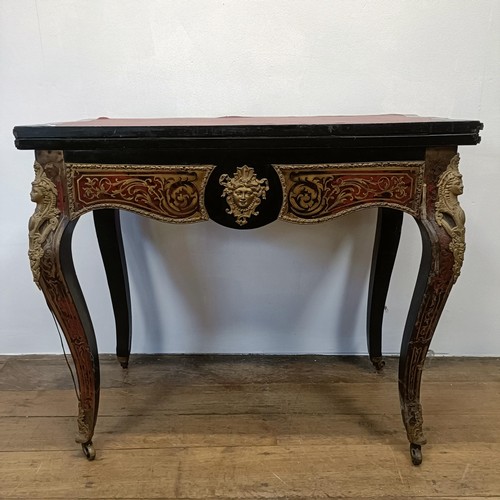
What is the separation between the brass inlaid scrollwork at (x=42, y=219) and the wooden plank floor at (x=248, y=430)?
467 mm

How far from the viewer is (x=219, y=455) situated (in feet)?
3.59

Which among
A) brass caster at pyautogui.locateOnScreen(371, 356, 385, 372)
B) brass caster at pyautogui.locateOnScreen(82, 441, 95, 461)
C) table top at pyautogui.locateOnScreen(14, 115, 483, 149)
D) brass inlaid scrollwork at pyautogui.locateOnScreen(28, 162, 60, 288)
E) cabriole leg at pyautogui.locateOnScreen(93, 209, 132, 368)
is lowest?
brass caster at pyautogui.locateOnScreen(371, 356, 385, 372)

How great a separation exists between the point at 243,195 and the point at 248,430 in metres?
0.58

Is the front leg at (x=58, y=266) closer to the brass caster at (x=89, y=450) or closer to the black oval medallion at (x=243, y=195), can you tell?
the brass caster at (x=89, y=450)

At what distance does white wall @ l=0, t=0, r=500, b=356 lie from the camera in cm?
128

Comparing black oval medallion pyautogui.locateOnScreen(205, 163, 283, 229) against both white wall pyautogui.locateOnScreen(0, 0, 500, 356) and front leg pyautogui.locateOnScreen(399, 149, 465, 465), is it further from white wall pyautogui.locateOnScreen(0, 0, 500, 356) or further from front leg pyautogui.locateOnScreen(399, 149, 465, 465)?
white wall pyautogui.locateOnScreen(0, 0, 500, 356)

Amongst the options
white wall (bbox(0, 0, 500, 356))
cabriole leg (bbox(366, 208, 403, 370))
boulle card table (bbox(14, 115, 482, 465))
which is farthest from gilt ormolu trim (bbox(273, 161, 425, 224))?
white wall (bbox(0, 0, 500, 356))

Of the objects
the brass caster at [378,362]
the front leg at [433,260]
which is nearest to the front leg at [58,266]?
the front leg at [433,260]

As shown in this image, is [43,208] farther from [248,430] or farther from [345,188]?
[248,430]

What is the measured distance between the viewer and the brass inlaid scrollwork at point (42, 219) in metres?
0.93

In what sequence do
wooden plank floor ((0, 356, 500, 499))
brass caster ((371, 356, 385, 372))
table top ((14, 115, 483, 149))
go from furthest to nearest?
1. brass caster ((371, 356, 385, 372))
2. wooden plank floor ((0, 356, 500, 499))
3. table top ((14, 115, 483, 149))

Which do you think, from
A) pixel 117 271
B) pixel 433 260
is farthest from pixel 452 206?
pixel 117 271

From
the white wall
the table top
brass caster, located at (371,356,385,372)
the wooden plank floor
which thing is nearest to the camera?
the table top

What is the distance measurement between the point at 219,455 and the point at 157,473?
5.3 inches
